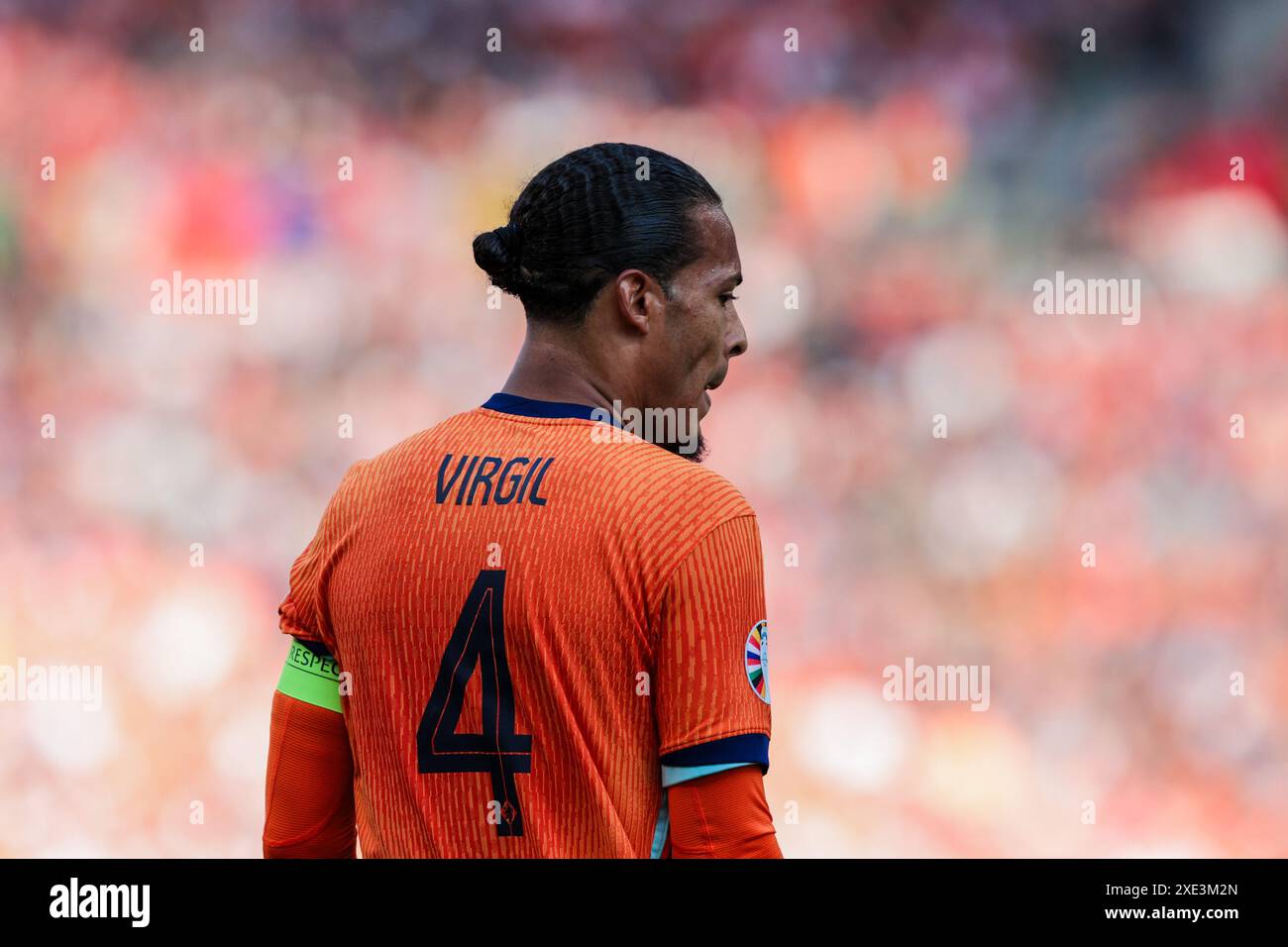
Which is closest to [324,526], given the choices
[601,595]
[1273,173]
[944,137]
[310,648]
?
[310,648]

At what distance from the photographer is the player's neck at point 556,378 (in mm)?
870

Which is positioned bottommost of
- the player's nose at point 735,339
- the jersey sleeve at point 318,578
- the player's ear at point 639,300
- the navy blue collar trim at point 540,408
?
the jersey sleeve at point 318,578

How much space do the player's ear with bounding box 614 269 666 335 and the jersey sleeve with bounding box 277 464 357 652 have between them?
214mm

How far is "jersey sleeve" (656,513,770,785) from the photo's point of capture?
770 mm

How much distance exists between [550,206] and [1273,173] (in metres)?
2.64

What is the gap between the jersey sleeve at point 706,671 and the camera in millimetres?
770

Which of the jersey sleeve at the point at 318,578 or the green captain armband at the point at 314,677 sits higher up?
the jersey sleeve at the point at 318,578

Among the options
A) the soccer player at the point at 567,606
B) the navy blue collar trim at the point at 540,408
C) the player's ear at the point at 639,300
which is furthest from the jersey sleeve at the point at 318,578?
the player's ear at the point at 639,300

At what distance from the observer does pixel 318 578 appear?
0.88 metres

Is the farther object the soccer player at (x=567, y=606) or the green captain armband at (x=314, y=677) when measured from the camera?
the green captain armband at (x=314, y=677)

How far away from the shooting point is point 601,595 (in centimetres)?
77

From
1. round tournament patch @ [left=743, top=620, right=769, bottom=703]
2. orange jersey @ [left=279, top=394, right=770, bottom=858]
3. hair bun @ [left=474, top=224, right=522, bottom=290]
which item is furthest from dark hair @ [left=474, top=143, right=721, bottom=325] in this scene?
round tournament patch @ [left=743, top=620, right=769, bottom=703]

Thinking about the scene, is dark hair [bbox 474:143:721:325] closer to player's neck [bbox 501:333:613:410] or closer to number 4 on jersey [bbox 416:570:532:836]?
player's neck [bbox 501:333:613:410]

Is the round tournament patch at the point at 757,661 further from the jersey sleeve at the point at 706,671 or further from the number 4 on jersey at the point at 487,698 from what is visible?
the number 4 on jersey at the point at 487,698
